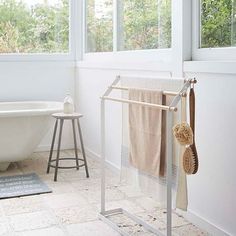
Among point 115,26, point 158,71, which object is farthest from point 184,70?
point 115,26

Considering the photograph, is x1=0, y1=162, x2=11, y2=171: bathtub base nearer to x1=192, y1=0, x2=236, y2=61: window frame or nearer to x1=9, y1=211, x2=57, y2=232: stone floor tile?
x1=9, y1=211, x2=57, y2=232: stone floor tile

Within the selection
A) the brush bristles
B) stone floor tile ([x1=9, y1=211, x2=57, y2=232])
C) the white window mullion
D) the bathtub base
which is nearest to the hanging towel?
the brush bristles

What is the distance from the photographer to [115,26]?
3893 mm

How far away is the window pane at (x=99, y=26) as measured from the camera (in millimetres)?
4086

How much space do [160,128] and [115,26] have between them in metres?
1.78

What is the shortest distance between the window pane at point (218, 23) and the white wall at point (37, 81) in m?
2.48

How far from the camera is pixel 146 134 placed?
2500 millimetres

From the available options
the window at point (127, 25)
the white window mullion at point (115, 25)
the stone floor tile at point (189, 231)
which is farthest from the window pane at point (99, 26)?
the stone floor tile at point (189, 231)

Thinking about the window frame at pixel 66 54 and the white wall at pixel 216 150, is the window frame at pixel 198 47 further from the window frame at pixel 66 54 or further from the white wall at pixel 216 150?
the window frame at pixel 66 54

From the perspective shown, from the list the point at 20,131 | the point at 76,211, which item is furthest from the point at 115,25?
the point at 76,211

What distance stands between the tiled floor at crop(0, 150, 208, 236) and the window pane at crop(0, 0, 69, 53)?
1691mm

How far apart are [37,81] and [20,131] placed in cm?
114

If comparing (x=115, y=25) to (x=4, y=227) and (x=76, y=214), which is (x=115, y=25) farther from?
(x=4, y=227)

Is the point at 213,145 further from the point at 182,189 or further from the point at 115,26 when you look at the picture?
the point at 115,26
